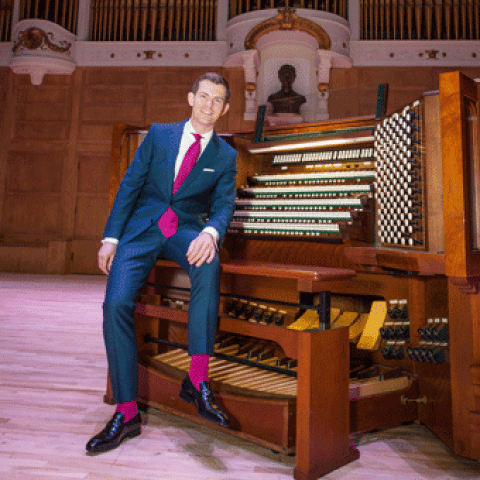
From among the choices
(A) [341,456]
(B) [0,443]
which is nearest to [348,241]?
(A) [341,456]

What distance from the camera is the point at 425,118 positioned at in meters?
1.54

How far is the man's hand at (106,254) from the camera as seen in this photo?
5.28ft

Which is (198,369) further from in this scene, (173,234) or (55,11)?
(55,11)

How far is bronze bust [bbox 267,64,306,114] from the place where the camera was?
6.28 meters

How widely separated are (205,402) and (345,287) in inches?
33.7

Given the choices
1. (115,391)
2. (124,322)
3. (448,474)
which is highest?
(124,322)

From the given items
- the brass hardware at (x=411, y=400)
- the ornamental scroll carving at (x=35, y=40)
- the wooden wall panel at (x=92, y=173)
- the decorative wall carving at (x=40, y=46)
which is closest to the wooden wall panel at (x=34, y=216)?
the wooden wall panel at (x=92, y=173)

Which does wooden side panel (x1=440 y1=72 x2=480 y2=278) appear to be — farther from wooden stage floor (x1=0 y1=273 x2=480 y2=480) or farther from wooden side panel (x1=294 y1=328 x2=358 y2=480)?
wooden stage floor (x1=0 y1=273 x2=480 y2=480)

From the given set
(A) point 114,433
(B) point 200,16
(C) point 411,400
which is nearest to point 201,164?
(A) point 114,433

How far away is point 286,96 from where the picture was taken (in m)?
6.36

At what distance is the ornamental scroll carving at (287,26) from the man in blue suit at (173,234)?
17.0 feet

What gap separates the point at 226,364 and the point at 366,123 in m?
1.38

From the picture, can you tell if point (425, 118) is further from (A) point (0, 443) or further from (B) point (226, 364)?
(A) point (0, 443)

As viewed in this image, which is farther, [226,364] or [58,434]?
[226,364]
